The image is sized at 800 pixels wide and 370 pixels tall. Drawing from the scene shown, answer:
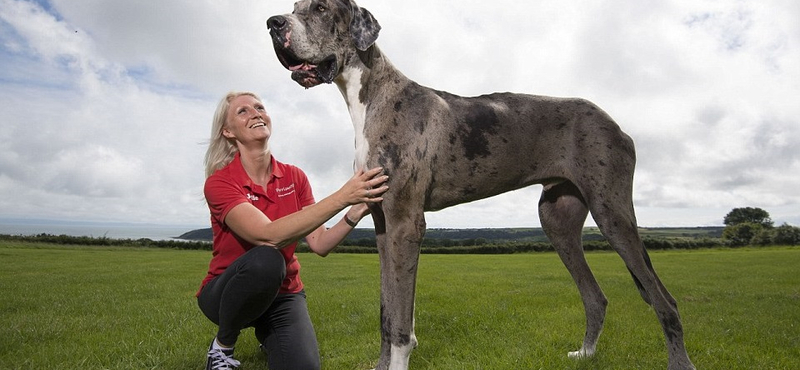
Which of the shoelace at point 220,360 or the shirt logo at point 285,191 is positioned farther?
the shirt logo at point 285,191

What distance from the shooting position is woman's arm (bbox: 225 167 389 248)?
3.57m

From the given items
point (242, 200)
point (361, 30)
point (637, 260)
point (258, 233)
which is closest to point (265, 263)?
A: point (258, 233)

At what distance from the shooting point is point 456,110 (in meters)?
3.98

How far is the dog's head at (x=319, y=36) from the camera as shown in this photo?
3373mm

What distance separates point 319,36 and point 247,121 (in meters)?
1.61

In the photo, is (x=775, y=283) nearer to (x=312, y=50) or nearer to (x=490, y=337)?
(x=490, y=337)

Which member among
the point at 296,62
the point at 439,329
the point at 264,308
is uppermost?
the point at 296,62

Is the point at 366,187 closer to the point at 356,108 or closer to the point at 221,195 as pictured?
the point at 356,108

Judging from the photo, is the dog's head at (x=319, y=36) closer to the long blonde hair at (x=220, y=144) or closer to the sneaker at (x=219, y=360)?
the long blonde hair at (x=220, y=144)

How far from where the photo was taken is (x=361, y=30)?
3.58 m

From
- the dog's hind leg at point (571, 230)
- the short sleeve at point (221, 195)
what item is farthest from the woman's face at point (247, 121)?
the dog's hind leg at point (571, 230)

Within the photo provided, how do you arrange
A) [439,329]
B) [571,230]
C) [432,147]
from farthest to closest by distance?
[439,329]
[571,230]
[432,147]

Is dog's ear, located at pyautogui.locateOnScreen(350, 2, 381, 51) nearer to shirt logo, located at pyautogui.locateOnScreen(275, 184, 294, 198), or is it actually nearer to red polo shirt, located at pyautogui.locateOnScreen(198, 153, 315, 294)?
red polo shirt, located at pyautogui.locateOnScreen(198, 153, 315, 294)

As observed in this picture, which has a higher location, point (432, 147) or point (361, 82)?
point (361, 82)
